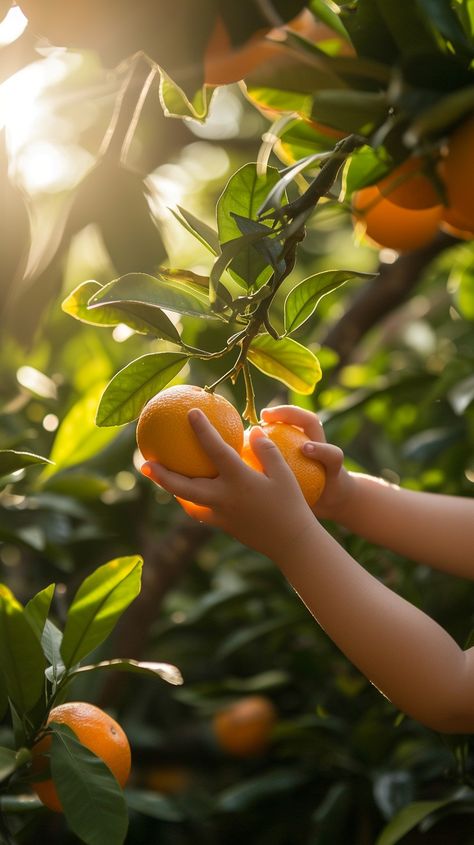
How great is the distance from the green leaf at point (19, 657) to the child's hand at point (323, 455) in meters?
0.31

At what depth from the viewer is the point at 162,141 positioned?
1.55 m

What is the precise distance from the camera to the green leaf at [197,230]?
0.69 meters

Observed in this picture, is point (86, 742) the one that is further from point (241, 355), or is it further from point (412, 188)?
point (412, 188)

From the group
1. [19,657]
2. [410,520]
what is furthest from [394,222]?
[19,657]

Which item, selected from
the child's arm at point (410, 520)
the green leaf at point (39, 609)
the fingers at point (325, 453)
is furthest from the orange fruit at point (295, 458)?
the green leaf at point (39, 609)

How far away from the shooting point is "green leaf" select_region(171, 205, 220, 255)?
688 mm

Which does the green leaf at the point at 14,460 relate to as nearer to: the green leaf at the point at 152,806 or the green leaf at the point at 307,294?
the green leaf at the point at 307,294

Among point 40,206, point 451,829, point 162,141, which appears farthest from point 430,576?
point 40,206

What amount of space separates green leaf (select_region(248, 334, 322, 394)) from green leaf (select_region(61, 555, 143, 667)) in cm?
24

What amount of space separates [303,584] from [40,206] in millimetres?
1193

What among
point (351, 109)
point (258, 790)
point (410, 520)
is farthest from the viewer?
point (258, 790)

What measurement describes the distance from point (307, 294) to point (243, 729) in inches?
46.1

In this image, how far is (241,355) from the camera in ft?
2.28

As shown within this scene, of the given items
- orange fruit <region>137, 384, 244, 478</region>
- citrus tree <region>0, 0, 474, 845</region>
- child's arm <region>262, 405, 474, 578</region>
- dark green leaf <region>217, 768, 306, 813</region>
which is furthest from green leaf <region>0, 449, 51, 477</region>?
dark green leaf <region>217, 768, 306, 813</region>
